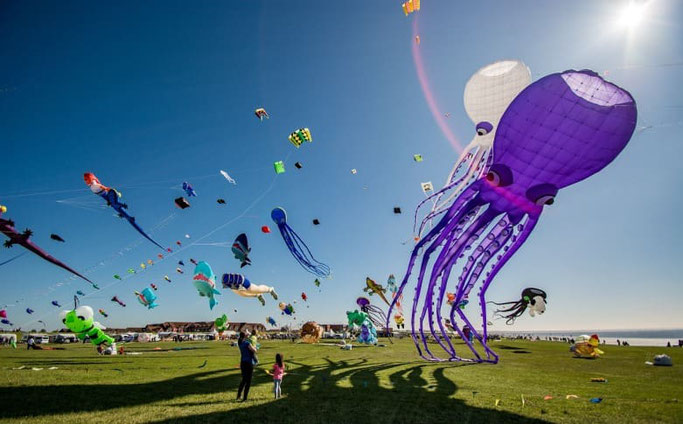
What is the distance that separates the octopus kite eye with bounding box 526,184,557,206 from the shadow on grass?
701cm

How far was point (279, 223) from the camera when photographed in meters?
19.3

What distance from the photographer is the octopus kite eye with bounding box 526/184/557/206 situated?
1115 cm

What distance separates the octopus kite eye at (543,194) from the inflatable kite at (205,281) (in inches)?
844

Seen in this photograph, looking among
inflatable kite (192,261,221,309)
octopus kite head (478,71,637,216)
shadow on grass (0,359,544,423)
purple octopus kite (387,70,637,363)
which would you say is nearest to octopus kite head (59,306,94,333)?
inflatable kite (192,261,221,309)

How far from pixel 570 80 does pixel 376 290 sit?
30076mm

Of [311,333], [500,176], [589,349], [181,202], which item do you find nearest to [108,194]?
[181,202]

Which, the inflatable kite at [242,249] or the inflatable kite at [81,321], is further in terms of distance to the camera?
the inflatable kite at [242,249]

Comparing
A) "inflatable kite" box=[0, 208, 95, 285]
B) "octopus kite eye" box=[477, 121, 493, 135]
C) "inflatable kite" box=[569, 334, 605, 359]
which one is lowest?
"inflatable kite" box=[569, 334, 605, 359]

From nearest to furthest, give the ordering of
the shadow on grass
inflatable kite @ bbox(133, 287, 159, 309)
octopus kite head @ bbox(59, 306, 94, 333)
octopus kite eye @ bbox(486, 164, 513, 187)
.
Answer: the shadow on grass
octopus kite eye @ bbox(486, 164, 513, 187)
octopus kite head @ bbox(59, 306, 94, 333)
inflatable kite @ bbox(133, 287, 159, 309)

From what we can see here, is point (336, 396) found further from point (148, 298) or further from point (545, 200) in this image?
point (148, 298)

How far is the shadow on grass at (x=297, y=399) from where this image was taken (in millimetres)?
7547

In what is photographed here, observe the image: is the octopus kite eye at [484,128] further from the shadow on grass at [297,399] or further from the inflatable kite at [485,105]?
the shadow on grass at [297,399]

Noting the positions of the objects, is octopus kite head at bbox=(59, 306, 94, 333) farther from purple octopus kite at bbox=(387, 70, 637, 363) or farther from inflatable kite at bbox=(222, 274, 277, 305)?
purple octopus kite at bbox=(387, 70, 637, 363)

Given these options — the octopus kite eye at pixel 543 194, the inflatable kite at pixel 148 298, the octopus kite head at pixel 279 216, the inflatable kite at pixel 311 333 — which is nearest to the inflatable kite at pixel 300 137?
the octopus kite head at pixel 279 216
